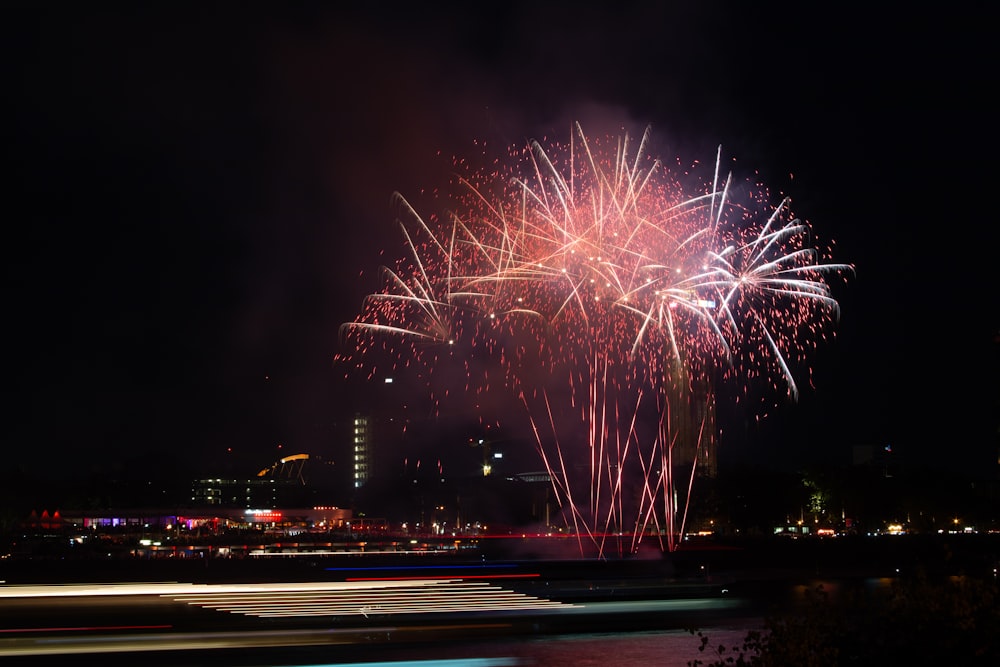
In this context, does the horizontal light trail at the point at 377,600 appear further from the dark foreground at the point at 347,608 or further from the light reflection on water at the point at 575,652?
the light reflection on water at the point at 575,652

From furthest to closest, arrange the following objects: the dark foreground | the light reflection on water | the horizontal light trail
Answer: the horizontal light trail < the dark foreground < the light reflection on water

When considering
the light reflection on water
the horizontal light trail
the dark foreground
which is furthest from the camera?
the horizontal light trail

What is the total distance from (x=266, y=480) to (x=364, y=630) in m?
125

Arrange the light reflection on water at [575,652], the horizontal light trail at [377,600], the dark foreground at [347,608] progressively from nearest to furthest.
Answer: the light reflection on water at [575,652]
the dark foreground at [347,608]
the horizontal light trail at [377,600]

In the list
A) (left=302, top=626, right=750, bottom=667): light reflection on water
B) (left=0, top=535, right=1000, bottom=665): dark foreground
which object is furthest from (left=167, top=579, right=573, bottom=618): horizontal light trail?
(left=302, top=626, right=750, bottom=667): light reflection on water

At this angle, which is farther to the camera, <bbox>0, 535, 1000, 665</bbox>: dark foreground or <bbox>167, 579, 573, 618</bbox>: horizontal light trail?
<bbox>167, 579, 573, 618</bbox>: horizontal light trail

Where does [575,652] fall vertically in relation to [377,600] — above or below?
below

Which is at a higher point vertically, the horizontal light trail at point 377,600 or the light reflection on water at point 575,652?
the horizontal light trail at point 377,600

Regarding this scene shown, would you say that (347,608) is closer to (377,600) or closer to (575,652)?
(377,600)

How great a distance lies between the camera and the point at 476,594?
2070cm

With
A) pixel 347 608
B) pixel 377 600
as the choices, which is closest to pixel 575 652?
pixel 347 608

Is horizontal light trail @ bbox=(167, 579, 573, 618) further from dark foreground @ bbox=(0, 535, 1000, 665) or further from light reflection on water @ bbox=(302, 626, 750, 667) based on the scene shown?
light reflection on water @ bbox=(302, 626, 750, 667)

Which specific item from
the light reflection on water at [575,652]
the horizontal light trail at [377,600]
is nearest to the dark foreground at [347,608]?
the horizontal light trail at [377,600]

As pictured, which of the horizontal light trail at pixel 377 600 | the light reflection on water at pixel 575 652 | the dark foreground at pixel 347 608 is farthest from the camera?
the horizontal light trail at pixel 377 600
